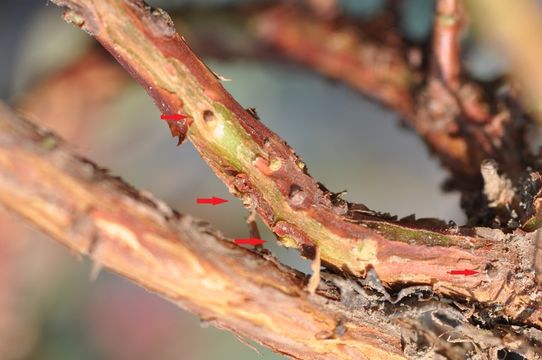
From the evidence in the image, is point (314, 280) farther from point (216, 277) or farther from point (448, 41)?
point (448, 41)

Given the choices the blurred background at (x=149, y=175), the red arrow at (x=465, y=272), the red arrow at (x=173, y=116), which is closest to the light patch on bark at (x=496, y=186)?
the red arrow at (x=465, y=272)

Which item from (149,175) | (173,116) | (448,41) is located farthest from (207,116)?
(149,175)

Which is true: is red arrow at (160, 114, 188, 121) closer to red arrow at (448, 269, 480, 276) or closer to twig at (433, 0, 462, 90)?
red arrow at (448, 269, 480, 276)

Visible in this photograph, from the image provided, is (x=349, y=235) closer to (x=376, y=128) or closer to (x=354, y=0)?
(x=354, y=0)

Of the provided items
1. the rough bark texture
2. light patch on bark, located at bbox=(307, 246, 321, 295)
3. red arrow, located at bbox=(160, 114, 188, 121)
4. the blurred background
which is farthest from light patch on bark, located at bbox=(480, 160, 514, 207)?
the blurred background

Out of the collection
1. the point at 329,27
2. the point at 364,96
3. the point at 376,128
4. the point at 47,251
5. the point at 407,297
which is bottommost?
the point at 407,297

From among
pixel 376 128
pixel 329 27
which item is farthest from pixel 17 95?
pixel 376 128
